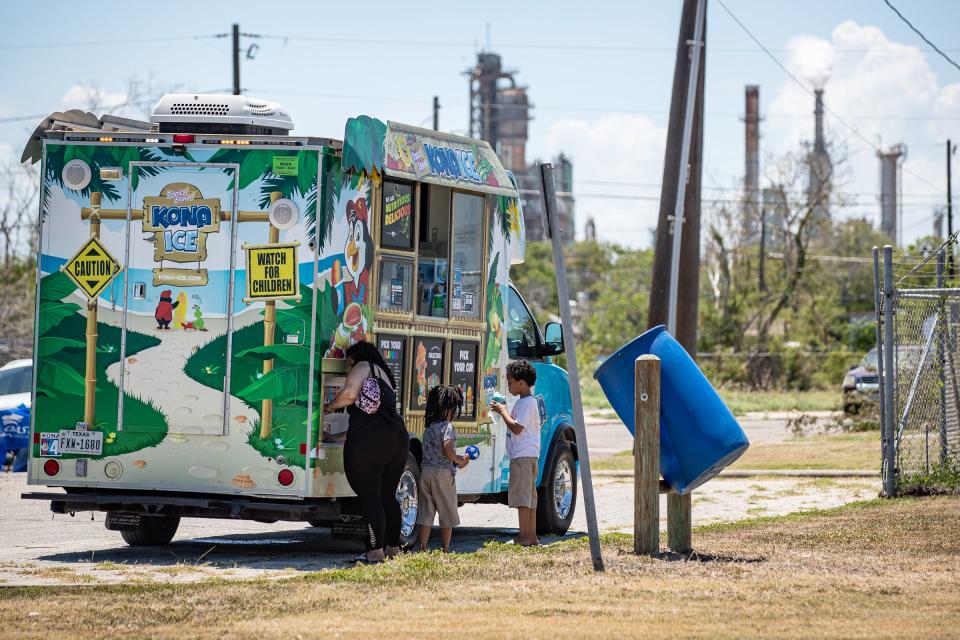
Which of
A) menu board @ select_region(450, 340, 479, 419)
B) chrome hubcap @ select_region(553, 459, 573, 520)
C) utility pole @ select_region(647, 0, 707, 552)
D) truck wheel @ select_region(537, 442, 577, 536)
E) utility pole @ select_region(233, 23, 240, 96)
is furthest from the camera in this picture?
utility pole @ select_region(233, 23, 240, 96)

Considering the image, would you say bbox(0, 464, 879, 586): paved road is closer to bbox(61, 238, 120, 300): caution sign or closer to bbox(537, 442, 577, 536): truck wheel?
bbox(537, 442, 577, 536): truck wheel

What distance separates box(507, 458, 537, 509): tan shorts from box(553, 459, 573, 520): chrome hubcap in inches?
56.0

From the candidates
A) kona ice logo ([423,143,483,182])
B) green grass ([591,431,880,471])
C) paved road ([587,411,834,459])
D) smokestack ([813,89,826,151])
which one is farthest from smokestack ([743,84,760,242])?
kona ice logo ([423,143,483,182])

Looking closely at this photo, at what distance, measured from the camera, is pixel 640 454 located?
994 cm

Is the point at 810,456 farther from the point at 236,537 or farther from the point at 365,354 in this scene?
the point at 365,354

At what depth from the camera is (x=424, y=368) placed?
1151cm

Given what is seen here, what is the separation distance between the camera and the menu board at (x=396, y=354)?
11.1 m

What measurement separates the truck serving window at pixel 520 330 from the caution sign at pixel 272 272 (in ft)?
10.1

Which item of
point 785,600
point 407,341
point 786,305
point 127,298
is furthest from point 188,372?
point 786,305

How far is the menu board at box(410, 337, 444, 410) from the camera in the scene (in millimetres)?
11398

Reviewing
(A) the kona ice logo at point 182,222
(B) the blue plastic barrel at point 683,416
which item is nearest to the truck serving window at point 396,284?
(A) the kona ice logo at point 182,222

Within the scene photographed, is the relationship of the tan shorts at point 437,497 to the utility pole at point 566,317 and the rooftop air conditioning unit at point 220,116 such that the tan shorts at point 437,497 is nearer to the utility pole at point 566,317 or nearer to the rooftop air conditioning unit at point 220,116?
the utility pole at point 566,317

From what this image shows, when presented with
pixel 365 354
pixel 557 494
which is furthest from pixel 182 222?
pixel 557 494

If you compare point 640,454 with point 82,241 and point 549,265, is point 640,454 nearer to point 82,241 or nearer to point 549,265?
point 82,241
